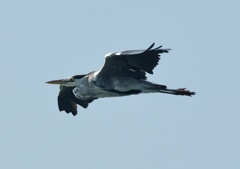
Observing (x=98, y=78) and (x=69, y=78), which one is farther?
(x=69, y=78)

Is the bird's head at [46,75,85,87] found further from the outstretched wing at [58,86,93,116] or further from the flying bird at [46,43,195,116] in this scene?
the outstretched wing at [58,86,93,116]

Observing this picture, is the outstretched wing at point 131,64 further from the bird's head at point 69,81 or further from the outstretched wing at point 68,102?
the outstretched wing at point 68,102

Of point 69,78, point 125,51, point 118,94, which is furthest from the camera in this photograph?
point 69,78

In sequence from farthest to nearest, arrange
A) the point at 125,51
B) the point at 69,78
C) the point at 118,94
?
the point at 69,78 → the point at 118,94 → the point at 125,51

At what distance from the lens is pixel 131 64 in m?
28.8

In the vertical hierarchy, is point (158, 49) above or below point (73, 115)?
above

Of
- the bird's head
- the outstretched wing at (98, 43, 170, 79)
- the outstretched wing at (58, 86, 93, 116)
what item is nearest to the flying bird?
the outstretched wing at (98, 43, 170, 79)

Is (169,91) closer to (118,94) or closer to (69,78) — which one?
(118,94)

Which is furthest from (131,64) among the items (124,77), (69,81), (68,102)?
(68,102)

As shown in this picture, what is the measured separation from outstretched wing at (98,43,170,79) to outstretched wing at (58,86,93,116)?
4046mm

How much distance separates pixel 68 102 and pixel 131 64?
16.9ft

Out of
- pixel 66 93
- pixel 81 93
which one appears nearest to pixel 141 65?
pixel 81 93

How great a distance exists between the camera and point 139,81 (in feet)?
95.3

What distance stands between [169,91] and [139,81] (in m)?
1.22
